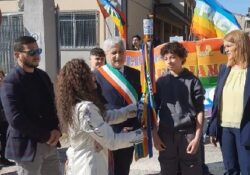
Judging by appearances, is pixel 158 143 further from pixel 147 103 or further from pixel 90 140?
pixel 90 140

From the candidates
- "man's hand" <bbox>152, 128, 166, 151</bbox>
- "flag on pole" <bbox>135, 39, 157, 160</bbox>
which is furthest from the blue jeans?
"flag on pole" <bbox>135, 39, 157, 160</bbox>

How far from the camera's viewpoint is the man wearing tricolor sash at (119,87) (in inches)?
164

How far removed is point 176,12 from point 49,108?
73.7 ft

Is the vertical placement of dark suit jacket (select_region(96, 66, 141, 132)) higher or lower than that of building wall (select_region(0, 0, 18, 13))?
lower

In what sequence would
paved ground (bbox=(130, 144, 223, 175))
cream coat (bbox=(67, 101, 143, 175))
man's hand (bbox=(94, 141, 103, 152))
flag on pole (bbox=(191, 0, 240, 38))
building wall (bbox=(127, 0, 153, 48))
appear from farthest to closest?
building wall (bbox=(127, 0, 153, 48))
flag on pole (bbox=(191, 0, 240, 38))
paved ground (bbox=(130, 144, 223, 175))
man's hand (bbox=(94, 141, 103, 152))
cream coat (bbox=(67, 101, 143, 175))

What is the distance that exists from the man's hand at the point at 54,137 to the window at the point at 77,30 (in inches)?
467

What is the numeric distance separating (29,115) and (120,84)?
2.85ft

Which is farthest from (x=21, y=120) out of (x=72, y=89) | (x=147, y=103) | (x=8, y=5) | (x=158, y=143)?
(x=8, y=5)

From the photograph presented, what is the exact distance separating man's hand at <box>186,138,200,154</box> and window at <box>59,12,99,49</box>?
39.0 ft

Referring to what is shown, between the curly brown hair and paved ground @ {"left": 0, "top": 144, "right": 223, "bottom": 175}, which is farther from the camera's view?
paved ground @ {"left": 0, "top": 144, "right": 223, "bottom": 175}

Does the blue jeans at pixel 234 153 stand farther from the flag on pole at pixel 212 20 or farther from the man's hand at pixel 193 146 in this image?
the flag on pole at pixel 212 20

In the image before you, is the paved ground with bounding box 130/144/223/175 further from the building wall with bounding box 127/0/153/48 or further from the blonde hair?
the building wall with bounding box 127/0/153/48

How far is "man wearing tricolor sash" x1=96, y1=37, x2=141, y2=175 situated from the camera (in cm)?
417

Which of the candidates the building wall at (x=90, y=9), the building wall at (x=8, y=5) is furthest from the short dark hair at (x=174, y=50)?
the building wall at (x=8, y=5)
